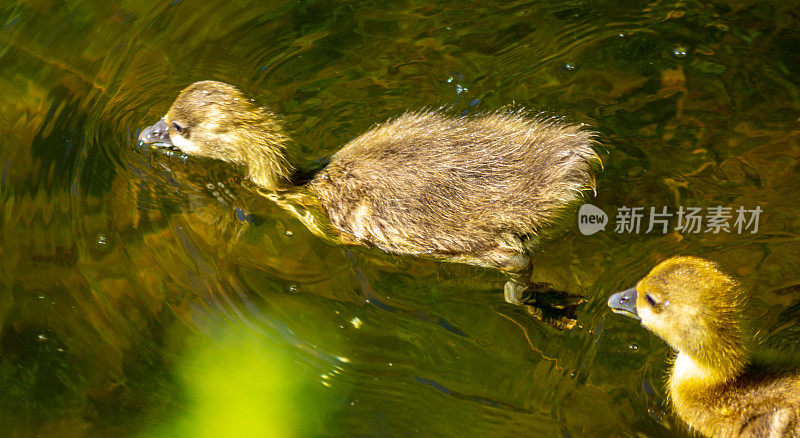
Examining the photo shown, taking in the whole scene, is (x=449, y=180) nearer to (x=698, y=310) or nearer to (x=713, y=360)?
(x=698, y=310)

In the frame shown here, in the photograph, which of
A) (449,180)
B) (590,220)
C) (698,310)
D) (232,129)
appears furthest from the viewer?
(590,220)

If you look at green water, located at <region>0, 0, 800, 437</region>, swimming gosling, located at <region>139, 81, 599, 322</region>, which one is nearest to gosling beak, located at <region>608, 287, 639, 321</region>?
green water, located at <region>0, 0, 800, 437</region>

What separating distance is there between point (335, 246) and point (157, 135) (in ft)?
3.18

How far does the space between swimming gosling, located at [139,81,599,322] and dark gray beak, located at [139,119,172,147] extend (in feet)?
0.82

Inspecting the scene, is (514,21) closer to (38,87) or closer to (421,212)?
(421,212)

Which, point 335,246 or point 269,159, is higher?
point 269,159

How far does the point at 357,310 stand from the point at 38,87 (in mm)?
2057

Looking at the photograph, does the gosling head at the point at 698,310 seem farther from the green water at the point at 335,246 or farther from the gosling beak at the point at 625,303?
the green water at the point at 335,246

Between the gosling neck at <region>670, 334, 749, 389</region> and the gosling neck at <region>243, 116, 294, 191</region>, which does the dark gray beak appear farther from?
the gosling neck at <region>670, 334, 749, 389</region>

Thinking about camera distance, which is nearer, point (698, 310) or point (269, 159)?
point (698, 310)

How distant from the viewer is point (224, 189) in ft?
11.3

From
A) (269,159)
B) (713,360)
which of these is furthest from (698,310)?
(269,159)

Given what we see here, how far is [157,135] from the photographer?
3.32 m

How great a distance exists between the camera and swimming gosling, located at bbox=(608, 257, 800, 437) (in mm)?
2529
